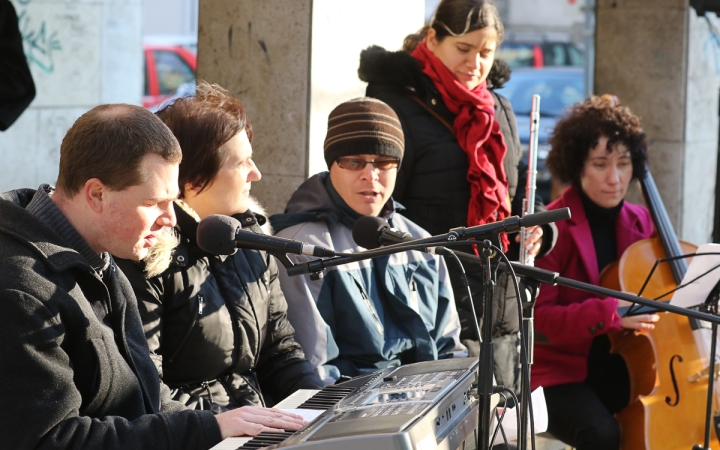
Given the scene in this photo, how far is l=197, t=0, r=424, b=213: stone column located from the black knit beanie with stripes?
703mm

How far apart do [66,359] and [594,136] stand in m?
2.91

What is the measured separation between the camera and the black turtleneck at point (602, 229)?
432cm

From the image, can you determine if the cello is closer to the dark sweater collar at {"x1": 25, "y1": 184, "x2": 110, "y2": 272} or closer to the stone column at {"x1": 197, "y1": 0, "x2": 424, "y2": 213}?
the stone column at {"x1": 197, "y1": 0, "x2": 424, "y2": 213}

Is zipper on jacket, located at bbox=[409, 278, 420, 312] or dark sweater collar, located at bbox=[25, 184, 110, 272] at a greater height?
dark sweater collar, located at bbox=[25, 184, 110, 272]

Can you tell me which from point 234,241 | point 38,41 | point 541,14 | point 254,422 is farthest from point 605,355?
point 541,14

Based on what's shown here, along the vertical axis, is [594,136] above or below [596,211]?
above

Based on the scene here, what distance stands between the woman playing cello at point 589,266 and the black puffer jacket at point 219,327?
1.32 meters

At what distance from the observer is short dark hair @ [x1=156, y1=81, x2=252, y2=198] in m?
2.96

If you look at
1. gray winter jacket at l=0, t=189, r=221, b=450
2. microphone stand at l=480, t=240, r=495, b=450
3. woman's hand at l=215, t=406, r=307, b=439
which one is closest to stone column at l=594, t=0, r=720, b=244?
microphone stand at l=480, t=240, r=495, b=450

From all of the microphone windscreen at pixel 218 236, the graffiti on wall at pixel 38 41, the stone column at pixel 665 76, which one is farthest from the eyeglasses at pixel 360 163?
the graffiti on wall at pixel 38 41

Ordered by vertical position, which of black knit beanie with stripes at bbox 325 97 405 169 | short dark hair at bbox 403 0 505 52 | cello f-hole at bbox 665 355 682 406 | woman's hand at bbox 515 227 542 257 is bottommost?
cello f-hole at bbox 665 355 682 406

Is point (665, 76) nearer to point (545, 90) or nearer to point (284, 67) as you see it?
point (284, 67)

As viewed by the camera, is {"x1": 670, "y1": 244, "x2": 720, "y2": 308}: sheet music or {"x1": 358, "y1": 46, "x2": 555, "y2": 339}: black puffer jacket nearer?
{"x1": 670, "y1": 244, "x2": 720, "y2": 308}: sheet music

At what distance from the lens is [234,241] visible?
84.4 inches
